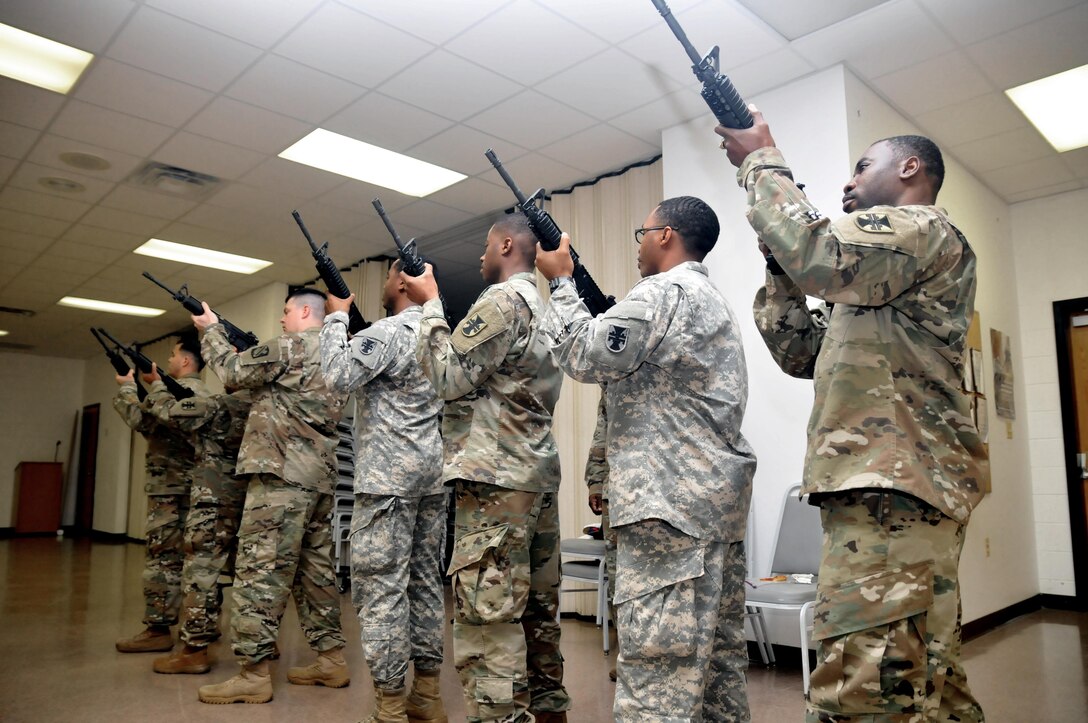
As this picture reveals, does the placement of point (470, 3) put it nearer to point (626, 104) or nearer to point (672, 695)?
point (626, 104)

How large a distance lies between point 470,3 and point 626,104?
4.03 ft

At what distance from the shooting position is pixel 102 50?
377 centimetres

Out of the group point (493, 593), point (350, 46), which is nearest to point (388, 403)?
point (493, 593)

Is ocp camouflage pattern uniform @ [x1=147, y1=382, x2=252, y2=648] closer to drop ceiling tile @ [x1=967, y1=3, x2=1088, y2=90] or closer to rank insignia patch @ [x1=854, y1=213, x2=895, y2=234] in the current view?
rank insignia patch @ [x1=854, y1=213, x2=895, y2=234]

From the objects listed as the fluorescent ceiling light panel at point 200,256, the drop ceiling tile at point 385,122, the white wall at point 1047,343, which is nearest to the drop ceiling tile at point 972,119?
the white wall at point 1047,343

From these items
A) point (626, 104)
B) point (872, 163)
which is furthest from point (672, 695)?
point (626, 104)

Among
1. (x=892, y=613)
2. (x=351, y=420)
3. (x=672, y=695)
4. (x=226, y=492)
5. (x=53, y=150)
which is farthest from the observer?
(x=351, y=420)

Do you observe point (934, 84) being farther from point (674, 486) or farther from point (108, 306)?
point (108, 306)

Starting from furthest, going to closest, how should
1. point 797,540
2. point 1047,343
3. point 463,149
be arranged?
point 1047,343 → point 463,149 → point 797,540

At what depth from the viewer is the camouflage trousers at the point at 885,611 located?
1.33m

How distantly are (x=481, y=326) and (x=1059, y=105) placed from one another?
4021 millimetres

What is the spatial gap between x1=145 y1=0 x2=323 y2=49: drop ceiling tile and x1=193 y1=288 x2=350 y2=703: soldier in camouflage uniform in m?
1.29

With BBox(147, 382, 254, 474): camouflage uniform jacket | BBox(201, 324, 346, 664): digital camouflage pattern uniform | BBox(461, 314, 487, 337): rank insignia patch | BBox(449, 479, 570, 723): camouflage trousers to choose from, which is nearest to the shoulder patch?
BBox(461, 314, 487, 337): rank insignia patch

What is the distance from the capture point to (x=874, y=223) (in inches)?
56.2
